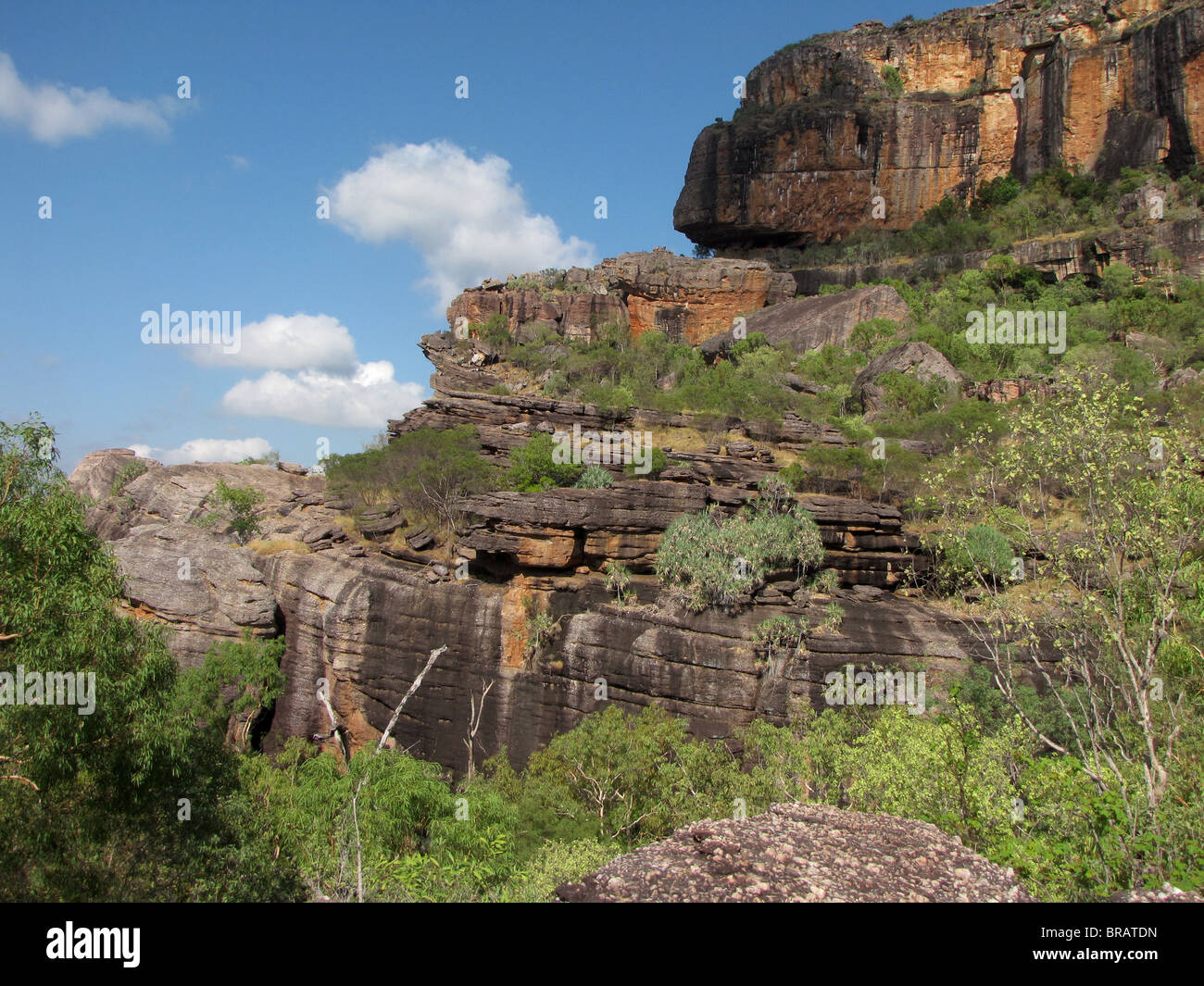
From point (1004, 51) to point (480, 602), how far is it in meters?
63.5

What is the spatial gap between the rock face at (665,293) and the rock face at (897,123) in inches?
453

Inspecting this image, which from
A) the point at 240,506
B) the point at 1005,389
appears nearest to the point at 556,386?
the point at 240,506

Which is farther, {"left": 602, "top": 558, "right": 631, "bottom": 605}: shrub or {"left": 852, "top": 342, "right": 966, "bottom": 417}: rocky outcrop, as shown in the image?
{"left": 852, "top": 342, "right": 966, "bottom": 417}: rocky outcrop

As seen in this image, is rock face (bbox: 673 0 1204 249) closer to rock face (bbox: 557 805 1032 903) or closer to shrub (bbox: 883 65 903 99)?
shrub (bbox: 883 65 903 99)

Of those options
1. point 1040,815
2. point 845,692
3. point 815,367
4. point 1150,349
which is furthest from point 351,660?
point 1150,349

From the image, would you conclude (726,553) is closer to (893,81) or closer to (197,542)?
(197,542)

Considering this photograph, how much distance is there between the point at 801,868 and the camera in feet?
20.0

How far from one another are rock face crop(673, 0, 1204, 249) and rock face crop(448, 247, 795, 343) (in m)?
11.5

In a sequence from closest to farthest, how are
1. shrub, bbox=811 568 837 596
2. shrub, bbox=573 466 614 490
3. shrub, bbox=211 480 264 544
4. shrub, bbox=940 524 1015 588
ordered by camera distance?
shrub, bbox=940 524 1015 588, shrub, bbox=811 568 837 596, shrub, bbox=573 466 614 490, shrub, bbox=211 480 264 544

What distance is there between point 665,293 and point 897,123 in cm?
2554

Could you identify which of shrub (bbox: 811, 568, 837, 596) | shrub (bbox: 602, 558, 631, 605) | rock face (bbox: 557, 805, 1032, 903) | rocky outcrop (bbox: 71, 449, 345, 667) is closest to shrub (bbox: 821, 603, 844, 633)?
shrub (bbox: 811, 568, 837, 596)

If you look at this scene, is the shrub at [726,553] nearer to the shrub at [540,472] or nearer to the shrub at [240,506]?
the shrub at [540,472]

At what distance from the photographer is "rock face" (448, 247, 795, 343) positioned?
53250mm
